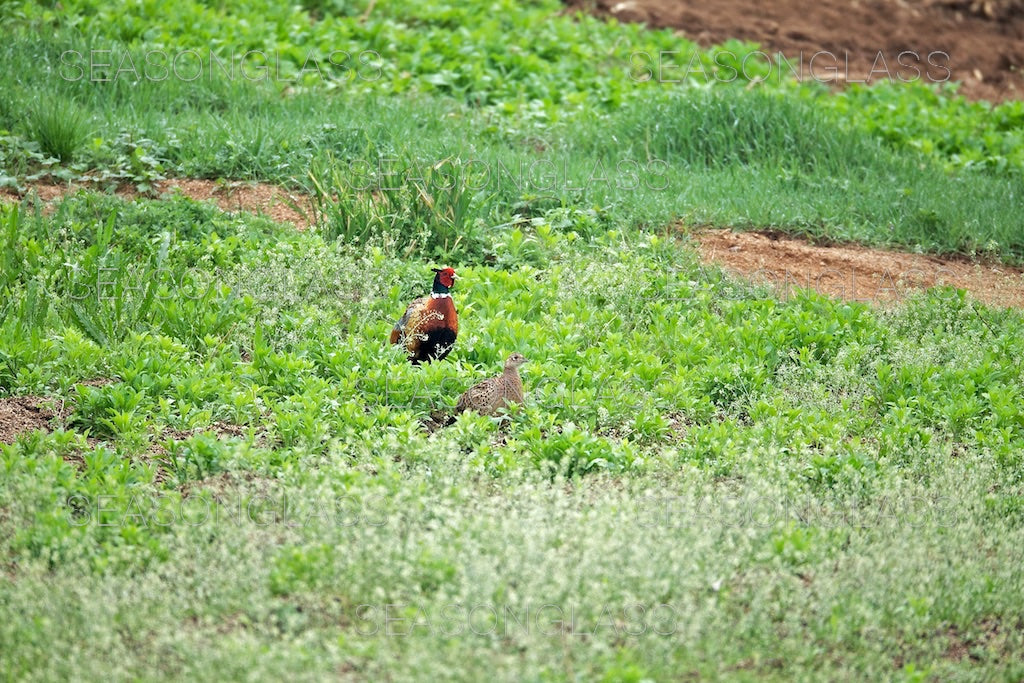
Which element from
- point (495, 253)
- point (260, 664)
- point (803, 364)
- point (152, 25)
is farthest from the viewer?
point (152, 25)

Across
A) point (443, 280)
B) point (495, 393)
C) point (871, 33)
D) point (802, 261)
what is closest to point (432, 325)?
point (443, 280)

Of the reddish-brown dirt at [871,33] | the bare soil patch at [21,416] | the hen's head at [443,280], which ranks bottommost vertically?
the bare soil patch at [21,416]

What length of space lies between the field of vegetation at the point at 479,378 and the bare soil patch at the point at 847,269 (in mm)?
167

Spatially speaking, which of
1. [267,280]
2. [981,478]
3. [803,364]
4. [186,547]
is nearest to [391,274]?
[267,280]

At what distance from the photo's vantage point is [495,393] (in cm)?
526

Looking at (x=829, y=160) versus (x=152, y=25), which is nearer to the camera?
(x=829, y=160)

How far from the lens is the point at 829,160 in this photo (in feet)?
29.9

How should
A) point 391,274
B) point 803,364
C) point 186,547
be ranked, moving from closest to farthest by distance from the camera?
point 186,547 → point 803,364 → point 391,274

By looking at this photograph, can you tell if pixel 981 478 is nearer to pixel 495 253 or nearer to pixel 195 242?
pixel 495 253

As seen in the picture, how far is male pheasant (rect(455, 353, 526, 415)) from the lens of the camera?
526 centimetres

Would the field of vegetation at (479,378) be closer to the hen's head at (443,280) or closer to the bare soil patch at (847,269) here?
the bare soil patch at (847,269)

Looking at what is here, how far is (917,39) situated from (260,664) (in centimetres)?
1178

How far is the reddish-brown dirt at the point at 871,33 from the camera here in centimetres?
1223

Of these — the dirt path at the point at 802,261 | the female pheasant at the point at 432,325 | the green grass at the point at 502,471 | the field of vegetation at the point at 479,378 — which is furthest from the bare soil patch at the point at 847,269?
the female pheasant at the point at 432,325
